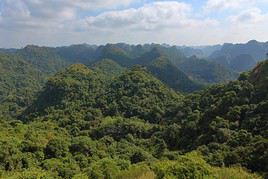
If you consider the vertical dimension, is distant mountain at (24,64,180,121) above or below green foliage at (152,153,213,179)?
below

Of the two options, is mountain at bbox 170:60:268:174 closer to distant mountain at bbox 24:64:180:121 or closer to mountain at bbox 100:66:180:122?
mountain at bbox 100:66:180:122

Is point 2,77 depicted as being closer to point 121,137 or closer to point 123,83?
point 123,83

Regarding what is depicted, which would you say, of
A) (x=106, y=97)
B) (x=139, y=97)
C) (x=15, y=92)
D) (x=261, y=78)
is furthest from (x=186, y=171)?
(x=15, y=92)

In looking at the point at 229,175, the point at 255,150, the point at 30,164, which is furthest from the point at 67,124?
the point at 229,175

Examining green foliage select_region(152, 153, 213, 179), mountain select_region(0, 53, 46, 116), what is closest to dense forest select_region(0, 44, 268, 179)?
green foliage select_region(152, 153, 213, 179)

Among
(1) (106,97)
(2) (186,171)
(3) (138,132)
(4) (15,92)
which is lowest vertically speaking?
(4) (15,92)

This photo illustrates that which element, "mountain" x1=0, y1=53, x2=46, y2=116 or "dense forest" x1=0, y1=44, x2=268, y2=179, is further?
"mountain" x1=0, y1=53, x2=46, y2=116

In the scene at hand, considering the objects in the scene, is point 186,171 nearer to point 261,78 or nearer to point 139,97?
point 261,78

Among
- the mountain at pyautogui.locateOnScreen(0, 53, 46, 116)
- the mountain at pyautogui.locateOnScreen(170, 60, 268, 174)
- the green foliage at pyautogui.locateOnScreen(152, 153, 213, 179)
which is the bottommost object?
the mountain at pyautogui.locateOnScreen(0, 53, 46, 116)
